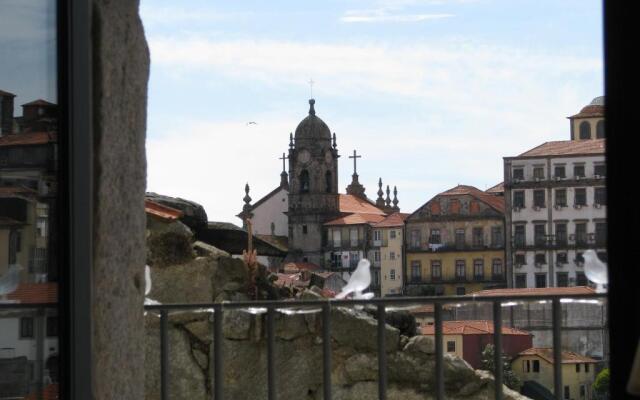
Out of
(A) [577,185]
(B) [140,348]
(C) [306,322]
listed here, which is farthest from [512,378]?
(A) [577,185]

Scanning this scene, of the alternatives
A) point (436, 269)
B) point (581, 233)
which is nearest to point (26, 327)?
point (581, 233)

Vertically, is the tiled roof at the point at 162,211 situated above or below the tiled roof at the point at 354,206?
below

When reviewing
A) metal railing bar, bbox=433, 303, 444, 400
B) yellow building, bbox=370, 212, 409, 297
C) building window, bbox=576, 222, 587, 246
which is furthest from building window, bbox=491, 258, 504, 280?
metal railing bar, bbox=433, 303, 444, 400

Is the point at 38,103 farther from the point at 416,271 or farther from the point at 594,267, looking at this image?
the point at 416,271

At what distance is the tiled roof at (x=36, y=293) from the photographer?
2428mm

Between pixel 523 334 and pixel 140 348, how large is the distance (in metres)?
2.69

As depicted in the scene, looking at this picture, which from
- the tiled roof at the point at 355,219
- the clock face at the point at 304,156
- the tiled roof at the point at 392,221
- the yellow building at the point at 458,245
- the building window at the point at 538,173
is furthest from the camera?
the clock face at the point at 304,156

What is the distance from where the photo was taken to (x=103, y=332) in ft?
8.13

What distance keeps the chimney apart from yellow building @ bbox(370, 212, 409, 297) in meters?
77.8

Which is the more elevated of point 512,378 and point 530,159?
point 530,159

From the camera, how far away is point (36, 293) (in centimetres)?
244

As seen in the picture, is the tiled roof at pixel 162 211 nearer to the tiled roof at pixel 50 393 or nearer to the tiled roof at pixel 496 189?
the tiled roof at pixel 50 393

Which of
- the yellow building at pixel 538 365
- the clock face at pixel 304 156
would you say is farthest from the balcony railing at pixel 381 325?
the clock face at pixel 304 156

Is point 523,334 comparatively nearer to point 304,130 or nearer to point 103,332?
point 103,332
